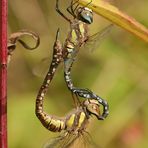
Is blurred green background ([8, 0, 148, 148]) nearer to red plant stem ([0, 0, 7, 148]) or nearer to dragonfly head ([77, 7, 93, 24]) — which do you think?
dragonfly head ([77, 7, 93, 24])

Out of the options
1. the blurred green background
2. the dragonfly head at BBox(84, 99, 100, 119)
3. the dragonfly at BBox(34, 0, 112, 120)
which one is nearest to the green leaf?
the dragonfly at BBox(34, 0, 112, 120)

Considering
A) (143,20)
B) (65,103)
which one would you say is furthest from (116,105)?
(143,20)

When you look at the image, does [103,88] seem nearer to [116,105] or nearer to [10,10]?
[116,105]

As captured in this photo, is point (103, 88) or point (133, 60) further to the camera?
Answer: point (133, 60)

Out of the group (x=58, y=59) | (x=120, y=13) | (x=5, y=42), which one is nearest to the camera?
(x=5, y=42)

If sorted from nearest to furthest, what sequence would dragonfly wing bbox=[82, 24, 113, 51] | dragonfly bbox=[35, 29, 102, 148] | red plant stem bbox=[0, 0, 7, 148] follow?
red plant stem bbox=[0, 0, 7, 148], dragonfly bbox=[35, 29, 102, 148], dragonfly wing bbox=[82, 24, 113, 51]

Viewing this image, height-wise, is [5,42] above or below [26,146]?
below
